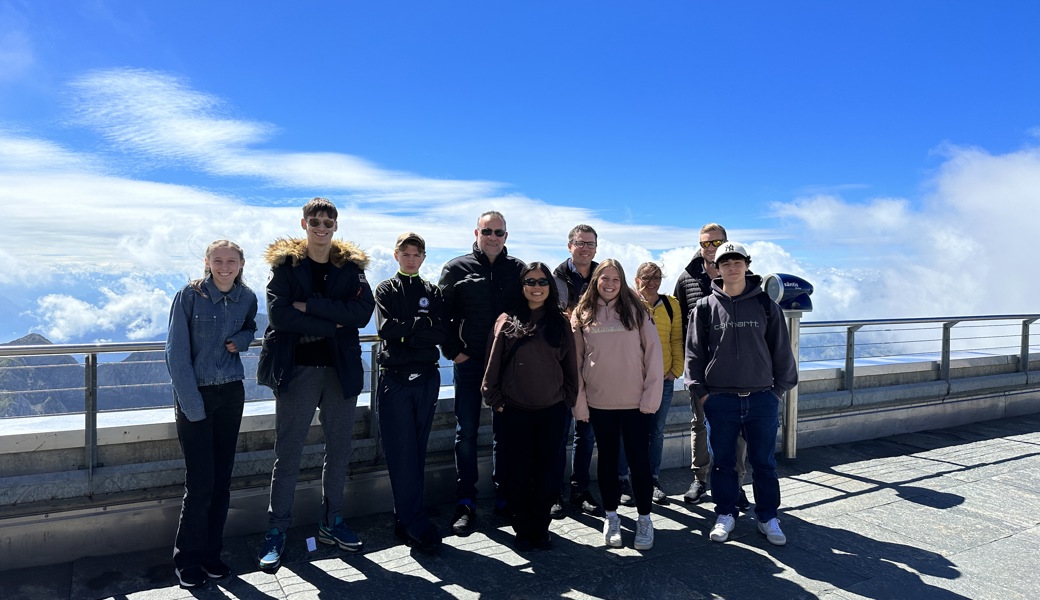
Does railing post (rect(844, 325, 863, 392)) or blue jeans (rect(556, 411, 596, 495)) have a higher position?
railing post (rect(844, 325, 863, 392))

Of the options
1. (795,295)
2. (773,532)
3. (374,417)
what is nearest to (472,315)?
(374,417)

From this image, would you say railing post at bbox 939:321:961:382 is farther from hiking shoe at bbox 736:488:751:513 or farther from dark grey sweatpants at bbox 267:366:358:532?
dark grey sweatpants at bbox 267:366:358:532

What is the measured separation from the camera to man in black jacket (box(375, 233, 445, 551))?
4734mm

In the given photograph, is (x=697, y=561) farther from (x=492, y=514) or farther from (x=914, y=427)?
(x=914, y=427)

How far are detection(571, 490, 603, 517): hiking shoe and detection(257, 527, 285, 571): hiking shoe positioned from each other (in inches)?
91.3

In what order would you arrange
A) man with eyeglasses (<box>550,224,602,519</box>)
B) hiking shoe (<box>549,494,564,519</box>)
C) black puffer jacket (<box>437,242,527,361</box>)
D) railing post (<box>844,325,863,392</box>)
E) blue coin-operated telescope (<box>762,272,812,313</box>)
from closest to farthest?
black puffer jacket (<box>437,242,527,361</box>) < hiking shoe (<box>549,494,564,519</box>) < man with eyeglasses (<box>550,224,602,519</box>) < blue coin-operated telescope (<box>762,272,812,313</box>) < railing post (<box>844,325,863,392</box>)

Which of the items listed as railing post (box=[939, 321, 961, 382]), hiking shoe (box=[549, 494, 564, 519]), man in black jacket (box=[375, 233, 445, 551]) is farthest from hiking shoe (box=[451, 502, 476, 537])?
railing post (box=[939, 321, 961, 382])

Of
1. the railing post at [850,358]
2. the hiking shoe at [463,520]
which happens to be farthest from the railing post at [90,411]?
the railing post at [850,358]

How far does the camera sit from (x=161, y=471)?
16.0 ft

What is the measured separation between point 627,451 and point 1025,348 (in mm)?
8609

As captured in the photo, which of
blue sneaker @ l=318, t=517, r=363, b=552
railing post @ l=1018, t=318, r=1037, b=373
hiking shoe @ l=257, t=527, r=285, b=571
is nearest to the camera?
hiking shoe @ l=257, t=527, r=285, b=571

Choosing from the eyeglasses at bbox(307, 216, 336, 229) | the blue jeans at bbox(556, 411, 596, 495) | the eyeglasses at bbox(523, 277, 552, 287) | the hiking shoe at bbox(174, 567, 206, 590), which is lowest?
the hiking shoe at bbox(174, 567, 206, 590)

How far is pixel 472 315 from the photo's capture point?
5.16m

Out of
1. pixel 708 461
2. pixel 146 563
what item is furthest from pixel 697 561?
pixel 146 563
